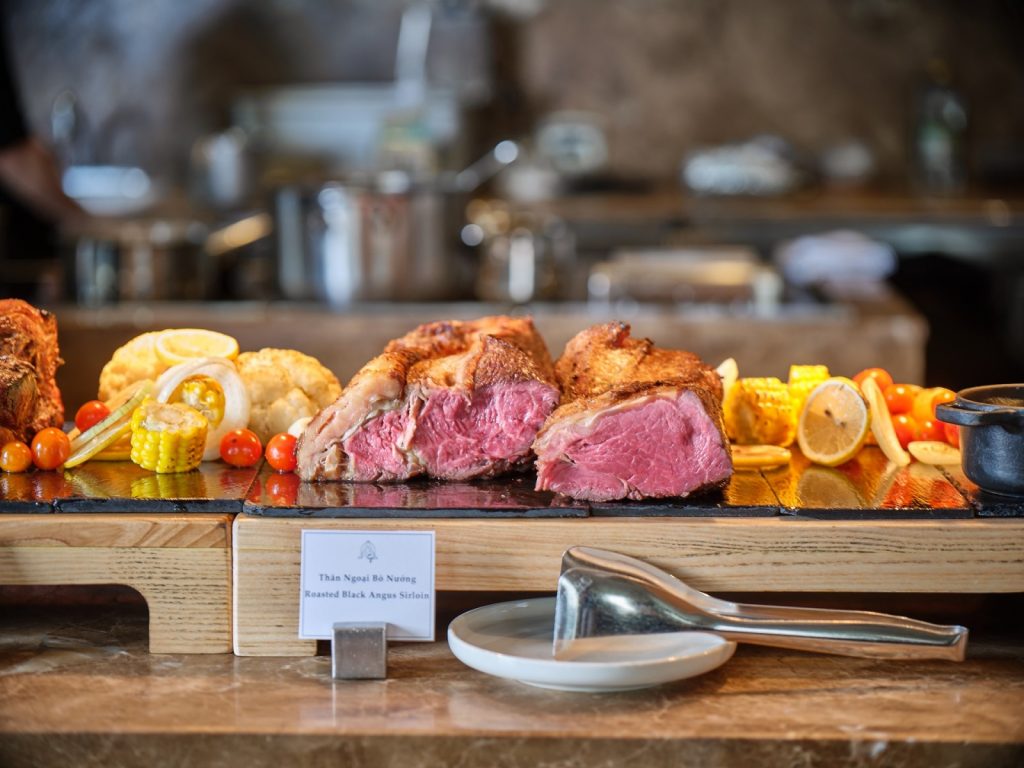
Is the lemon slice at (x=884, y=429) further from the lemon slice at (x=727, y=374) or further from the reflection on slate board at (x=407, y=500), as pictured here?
the reflection on slate board at (x=407, y=500)

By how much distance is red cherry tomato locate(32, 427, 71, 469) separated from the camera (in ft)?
6.66

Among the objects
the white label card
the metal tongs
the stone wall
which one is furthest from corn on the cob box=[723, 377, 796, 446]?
the stone wall

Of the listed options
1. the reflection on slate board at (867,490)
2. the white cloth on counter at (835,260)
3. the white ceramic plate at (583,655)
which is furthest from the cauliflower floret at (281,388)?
the white cloth on counter at (835,260)

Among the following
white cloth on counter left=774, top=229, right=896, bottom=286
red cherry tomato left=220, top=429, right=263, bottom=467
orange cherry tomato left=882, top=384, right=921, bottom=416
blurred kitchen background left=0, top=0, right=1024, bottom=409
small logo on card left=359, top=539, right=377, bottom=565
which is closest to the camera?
small logo on card left=359, top=539, right=377, bottom=565

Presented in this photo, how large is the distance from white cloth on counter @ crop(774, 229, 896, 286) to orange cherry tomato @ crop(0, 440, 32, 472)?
4226mm

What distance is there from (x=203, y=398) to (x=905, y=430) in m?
1.15

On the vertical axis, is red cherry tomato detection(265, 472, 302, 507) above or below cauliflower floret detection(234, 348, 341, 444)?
below

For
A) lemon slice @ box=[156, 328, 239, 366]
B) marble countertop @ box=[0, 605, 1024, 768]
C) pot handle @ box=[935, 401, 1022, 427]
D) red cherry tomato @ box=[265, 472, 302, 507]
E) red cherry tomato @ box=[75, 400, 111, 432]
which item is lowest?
marble countertop @ box=[0, 605, 1024, 768]

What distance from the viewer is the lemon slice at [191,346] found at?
2232 millimetres

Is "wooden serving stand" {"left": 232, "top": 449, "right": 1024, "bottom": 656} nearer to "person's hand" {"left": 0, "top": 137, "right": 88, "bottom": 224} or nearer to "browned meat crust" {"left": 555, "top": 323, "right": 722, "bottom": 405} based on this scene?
"browned meat crust" {"left": 555, "top": 323, "right": 722, "bottom": 405}

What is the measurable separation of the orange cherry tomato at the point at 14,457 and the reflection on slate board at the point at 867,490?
1.14m

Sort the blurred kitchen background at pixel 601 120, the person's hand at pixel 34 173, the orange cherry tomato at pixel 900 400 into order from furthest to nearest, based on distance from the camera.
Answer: the blurred kitchen background at pixel 601 120, the person's hand at pixel 34 173, the orange cherry tomato at pixel 900 400

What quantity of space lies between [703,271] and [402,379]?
3.09m

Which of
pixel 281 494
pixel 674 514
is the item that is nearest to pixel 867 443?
pixel 674 514
